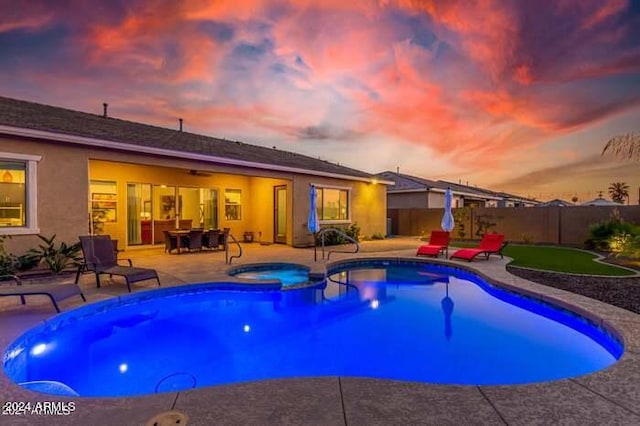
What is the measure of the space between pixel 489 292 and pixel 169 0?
11808mm

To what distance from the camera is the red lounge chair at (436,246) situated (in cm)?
1218

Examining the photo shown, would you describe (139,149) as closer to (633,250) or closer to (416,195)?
(633,250)

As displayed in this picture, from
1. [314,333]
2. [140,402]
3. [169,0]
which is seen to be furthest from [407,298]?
[169,0]

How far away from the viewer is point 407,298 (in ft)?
28.0

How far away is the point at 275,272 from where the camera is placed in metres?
10.7

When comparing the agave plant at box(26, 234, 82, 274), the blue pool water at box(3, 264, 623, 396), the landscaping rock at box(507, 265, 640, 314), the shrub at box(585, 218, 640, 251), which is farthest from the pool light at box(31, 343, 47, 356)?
the shrub at box(585, 218, 640, 251)

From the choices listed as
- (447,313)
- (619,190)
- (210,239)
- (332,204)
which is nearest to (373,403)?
(447,313)

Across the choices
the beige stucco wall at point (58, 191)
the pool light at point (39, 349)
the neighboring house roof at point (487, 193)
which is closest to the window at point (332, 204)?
the beige stucco wall at point (58, 191)

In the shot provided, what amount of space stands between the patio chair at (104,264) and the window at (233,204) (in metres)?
8.95

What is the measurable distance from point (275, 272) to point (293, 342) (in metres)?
5.00

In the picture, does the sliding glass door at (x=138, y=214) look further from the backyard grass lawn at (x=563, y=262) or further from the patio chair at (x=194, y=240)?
the backyard grass lawn at (x=563, y=262)

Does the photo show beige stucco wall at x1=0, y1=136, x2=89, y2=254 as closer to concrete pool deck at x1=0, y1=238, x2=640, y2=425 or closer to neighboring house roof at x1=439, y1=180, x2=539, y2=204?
concrete pool deck at x1=0, y1=238, x2=640, y2=425

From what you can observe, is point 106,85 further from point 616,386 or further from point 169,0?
point 616,386

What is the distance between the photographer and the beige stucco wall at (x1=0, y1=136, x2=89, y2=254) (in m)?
8.80
